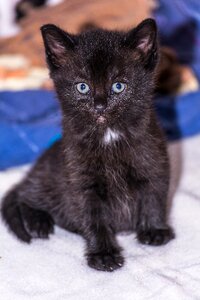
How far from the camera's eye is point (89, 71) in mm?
1829

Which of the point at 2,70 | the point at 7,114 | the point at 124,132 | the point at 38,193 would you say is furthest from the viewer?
the point at 2,70

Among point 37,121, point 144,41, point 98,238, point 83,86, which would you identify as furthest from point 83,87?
point 37,121

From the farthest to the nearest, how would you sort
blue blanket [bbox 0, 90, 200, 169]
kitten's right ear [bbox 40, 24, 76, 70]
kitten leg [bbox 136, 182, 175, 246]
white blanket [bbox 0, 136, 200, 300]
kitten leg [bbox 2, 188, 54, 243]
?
1. blue blanket [bbox 0, 90, 200, 169]
2. kitten leg [bbox 2, 188, 54, 243]
3. kitten leg [bbox 136, 182, 175, 246]
4. kitten's right ear [bbox 40, 24, 76, 70]
5. white blanket [bbox 0, 136, 200, 300]

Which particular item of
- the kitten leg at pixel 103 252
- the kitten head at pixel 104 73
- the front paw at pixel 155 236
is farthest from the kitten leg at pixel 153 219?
the kitten head at pixel 104 73

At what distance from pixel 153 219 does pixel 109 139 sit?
14.5 inches

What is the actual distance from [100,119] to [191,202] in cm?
75

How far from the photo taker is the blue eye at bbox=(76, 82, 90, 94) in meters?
1.85

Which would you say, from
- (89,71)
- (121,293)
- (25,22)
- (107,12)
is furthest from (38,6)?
(121,293)

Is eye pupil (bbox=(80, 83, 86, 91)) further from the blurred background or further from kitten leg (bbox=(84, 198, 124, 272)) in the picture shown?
the blurred background

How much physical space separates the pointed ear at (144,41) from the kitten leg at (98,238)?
0.54 m

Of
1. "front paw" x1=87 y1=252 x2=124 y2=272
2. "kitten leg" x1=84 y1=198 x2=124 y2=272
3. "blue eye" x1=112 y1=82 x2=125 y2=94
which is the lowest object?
"front paw" x1=87 y1=252 x2=124 y2=272

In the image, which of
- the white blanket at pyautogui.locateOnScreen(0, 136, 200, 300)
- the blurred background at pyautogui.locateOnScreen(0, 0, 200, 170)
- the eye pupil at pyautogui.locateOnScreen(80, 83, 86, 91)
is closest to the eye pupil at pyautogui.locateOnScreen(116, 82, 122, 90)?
the eye pupil at pyautogui.locateOnScreen(80, 83, 86, 91)

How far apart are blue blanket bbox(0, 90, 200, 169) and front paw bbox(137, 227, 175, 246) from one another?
1035 mm

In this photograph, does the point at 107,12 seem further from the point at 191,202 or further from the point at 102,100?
the point at 102,100
